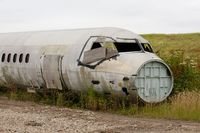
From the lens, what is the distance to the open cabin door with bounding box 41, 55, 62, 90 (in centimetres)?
1711

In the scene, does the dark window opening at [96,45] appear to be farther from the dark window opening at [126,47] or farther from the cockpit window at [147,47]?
the cockpit window at [147,47]

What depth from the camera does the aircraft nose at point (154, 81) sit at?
49.3ft

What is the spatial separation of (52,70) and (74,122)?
4.57 metres

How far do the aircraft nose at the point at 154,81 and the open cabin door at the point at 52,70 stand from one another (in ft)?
10.2

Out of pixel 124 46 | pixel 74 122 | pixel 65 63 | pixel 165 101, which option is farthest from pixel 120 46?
pixel 74 122

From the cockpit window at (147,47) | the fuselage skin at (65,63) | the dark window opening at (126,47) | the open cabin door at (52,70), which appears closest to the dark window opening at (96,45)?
the fuselage skin at (65,63)

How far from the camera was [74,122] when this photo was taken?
13000 mm

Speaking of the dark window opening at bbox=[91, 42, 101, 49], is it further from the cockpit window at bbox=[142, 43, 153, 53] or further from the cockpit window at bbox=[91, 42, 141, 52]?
the cockpit window at bbox=[142, 43, 153, 53]

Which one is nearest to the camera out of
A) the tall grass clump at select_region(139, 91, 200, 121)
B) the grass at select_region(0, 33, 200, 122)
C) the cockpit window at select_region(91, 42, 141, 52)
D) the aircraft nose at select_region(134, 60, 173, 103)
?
the tall grass clump at select_region(139, 91, 200, 121)

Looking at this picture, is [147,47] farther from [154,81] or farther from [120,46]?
[154,81]

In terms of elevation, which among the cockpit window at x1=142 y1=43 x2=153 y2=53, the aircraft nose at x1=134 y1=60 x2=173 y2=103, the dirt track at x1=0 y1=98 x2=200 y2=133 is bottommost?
the dirt track at x1=0 y1=98 x2=200 y2=133

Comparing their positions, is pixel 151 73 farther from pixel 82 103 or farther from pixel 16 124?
pixel 16 124

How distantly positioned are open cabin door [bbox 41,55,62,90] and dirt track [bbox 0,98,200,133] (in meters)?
1.49

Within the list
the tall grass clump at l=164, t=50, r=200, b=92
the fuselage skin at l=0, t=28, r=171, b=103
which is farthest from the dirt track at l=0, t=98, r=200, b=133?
the tall grass clump at l=164, t=50, r=200, b=92
